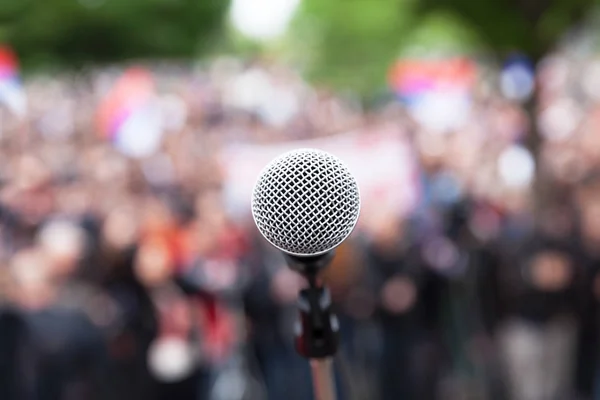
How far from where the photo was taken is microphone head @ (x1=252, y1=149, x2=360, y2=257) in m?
1.88

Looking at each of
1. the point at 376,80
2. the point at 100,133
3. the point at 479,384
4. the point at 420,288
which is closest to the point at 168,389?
the point at 420,288

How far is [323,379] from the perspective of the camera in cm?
213

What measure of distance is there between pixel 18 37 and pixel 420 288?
20492mm

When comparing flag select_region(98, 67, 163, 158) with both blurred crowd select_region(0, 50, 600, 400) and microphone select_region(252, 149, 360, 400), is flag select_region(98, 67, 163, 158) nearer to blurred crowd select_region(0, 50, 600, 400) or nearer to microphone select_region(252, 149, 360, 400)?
blurred crowd select_region(0, 50, 600, 400)

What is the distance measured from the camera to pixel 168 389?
17.0ft

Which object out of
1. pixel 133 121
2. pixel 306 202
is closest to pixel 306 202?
pixel 306 202

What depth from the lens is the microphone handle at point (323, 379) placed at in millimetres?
2107

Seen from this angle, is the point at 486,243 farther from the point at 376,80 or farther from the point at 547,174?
the point at 376,80

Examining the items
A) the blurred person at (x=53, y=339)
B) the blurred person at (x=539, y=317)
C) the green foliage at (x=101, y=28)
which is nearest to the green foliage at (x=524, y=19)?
the blurred person at (x=539, y=317)

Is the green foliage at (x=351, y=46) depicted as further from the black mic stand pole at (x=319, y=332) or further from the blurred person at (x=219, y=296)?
the black mic stand pole at (x=319, y=332)

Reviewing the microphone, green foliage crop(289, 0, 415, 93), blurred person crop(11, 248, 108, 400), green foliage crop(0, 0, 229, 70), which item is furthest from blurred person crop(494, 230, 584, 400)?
green foliage crop(0, 0, 229, 70)

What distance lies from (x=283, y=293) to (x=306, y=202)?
354 cm

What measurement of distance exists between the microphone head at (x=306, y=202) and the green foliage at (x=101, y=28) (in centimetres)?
2047

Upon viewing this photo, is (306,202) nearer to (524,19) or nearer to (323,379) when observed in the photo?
(323,379)
